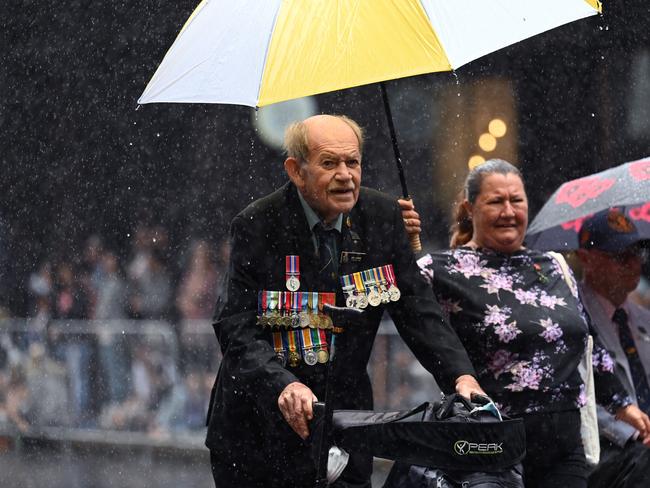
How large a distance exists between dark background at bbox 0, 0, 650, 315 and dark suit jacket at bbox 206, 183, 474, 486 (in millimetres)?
7823

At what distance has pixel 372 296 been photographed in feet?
15.3

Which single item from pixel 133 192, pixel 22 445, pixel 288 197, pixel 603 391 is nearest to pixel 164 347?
pixel 22 445

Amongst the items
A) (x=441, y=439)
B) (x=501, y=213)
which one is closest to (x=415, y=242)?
(x=501, y=213)

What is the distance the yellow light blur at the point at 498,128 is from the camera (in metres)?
12.9

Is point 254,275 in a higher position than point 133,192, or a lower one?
lower

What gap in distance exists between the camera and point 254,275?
15.2 feet

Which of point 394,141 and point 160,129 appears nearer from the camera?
point 394,141

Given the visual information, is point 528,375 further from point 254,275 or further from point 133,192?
point 133,192

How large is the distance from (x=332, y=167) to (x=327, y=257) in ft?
1.09

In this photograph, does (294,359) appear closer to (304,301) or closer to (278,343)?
(278,343)

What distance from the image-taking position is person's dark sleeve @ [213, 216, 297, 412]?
4.32 metres

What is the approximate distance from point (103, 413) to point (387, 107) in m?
7.01

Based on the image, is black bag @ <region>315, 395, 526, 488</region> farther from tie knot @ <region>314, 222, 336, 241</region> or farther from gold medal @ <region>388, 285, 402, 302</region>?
tie knot @ <region>314, 222, 336, 241</region>

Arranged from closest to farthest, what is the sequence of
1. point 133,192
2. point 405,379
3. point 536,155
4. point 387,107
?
point 387,107, point 405,379, point 536,155, point 133,192
